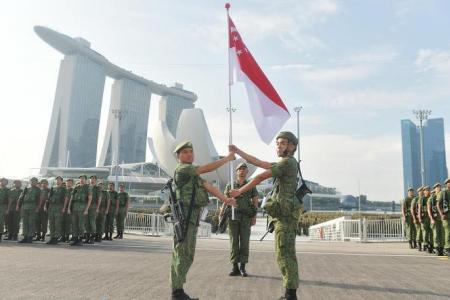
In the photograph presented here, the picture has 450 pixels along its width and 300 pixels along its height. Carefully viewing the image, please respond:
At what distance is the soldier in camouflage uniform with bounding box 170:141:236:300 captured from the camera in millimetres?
3662

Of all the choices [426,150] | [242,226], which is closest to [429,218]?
[242,226]

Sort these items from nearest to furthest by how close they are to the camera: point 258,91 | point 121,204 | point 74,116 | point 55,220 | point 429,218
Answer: point 258,91 → point 429,218 → point 55,220 → point 121,204 → point 74,116

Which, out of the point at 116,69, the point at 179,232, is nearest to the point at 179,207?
the point at 179,232

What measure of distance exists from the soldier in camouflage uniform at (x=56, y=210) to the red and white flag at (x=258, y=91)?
19.7 ft

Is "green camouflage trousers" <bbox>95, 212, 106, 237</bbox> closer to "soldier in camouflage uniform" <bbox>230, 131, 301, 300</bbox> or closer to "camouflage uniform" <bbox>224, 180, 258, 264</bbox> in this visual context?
"camouflage uniform" <bbox>224, 180, 258, 264</bbox>

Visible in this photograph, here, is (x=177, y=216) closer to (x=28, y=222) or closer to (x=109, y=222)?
(x=28, y=222)

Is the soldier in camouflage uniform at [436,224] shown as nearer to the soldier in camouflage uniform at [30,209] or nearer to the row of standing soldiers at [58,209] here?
the row of standing soldiers at [58,209]

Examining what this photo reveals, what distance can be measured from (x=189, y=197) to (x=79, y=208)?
6830mm

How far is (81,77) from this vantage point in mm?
120875

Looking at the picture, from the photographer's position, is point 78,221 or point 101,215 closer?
point 78,221

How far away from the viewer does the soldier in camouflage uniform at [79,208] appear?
970cm

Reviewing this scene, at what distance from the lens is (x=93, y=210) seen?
396 inches

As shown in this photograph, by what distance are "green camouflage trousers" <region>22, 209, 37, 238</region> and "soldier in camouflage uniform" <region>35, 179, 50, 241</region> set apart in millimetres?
315

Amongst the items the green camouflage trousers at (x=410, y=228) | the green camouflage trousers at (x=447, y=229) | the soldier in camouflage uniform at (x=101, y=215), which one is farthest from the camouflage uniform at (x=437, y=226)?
the soldier in camouflage uniform at (x=101, y=215)
